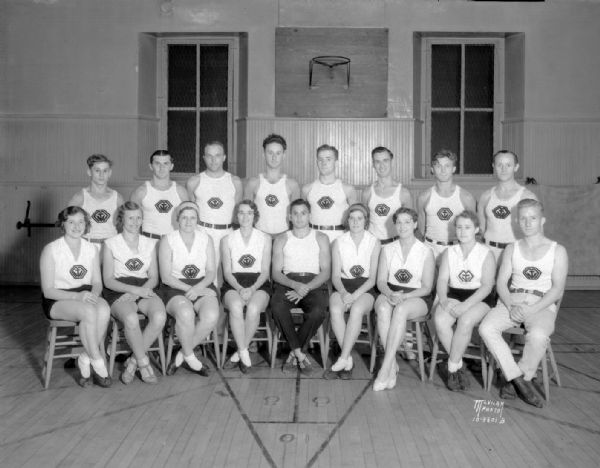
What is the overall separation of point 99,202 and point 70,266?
822 millimetres

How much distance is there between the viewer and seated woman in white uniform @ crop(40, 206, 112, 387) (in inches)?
151

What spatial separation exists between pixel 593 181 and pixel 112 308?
218 inches

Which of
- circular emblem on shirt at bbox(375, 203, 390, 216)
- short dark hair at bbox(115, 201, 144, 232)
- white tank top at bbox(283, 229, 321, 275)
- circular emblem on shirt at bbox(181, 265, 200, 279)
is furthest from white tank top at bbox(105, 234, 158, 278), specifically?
circular emblem on shirt at bbox(375, 203, 390, 216)

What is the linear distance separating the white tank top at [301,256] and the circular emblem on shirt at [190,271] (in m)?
0.57

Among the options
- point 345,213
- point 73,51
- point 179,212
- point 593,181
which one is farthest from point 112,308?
point 593,181

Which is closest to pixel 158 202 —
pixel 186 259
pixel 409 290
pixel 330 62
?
pixel 186 259

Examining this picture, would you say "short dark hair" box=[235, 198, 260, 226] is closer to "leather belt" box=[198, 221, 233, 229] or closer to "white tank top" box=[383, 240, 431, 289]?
"leather belt" box=[198, 221, 233, 229]

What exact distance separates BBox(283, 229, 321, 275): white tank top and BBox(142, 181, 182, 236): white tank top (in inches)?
35.9

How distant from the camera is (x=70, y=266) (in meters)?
4.03

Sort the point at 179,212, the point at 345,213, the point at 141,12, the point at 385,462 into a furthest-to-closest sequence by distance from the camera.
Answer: the point at 141,12
the point at 345,213
the point at 179,212
the point at 385,462

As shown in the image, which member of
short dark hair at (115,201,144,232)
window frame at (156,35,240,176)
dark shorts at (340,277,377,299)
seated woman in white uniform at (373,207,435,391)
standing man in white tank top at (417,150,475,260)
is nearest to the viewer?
seated woman in white uniform at (373,207,435,391)

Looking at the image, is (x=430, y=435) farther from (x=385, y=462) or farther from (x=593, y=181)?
(x=593, y=181)

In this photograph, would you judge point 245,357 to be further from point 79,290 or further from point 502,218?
point 502,218

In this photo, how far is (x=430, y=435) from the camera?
3.14m
